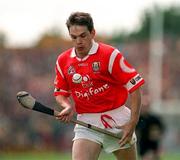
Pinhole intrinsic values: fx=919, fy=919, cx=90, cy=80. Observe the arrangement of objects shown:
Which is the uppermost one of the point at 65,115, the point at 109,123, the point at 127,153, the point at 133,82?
the point at 133,82

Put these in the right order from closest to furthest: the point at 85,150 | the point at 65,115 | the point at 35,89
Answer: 1. the point at 65,115
2. the point at 85,150
3. the point at 35,89

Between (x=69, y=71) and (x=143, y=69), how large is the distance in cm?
3189

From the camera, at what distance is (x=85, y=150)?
987cm

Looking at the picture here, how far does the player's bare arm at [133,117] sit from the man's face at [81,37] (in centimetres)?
74

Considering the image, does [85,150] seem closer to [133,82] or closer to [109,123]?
[109,123]

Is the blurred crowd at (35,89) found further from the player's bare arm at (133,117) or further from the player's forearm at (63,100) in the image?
the player's bare arm at (133,117)

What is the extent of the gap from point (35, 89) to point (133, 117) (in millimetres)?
26669

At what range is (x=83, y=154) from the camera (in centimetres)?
981

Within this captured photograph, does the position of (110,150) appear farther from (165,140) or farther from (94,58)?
(165,140)

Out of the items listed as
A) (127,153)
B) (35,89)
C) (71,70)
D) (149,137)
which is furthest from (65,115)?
(35,89)

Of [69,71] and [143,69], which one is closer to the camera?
[69,71]

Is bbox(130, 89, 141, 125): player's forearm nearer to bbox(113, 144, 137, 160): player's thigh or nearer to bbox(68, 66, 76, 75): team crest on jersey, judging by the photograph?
bbox(113, 144, 137, 160): player's thigh

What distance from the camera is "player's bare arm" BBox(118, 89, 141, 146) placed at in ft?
32.4

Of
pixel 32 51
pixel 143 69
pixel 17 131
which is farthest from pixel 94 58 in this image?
pixel 143 69
